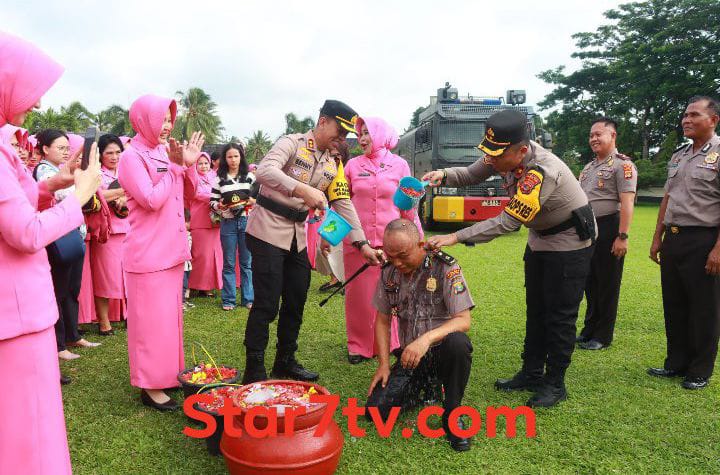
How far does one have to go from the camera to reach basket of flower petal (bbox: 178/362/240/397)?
10.6ft

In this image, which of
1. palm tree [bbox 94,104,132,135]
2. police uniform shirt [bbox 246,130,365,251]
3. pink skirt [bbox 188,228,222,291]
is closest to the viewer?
police uniform shirt [bbox 246,130,365,251]

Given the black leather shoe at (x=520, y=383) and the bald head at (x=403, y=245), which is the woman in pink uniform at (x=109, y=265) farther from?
the black leather shoe at (x=520, y=383)

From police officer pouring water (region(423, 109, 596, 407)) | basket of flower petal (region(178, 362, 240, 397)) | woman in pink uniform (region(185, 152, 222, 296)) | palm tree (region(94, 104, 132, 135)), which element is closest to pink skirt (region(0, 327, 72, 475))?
basket of flower petal (region(178, 362, 240, 397))

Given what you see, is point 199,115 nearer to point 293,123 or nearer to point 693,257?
point 293,123

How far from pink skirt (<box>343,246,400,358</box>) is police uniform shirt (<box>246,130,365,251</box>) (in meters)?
0.90

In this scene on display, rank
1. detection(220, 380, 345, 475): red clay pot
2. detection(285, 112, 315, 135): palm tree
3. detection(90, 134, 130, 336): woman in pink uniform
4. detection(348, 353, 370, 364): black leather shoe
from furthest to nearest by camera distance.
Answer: detection(285, 112, 315, 135): palm tree
detection(90, 134, 130, 336): woman in pink uniform
detection(348, 353, 370, 364): black leather shoe
detection(220, 380, 345, 475): red clay pot

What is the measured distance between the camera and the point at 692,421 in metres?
3.49

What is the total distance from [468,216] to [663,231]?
828cm

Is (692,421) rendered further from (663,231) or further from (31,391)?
(31,391)

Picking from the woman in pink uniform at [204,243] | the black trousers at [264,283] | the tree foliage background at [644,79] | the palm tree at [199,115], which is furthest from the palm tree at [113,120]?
the black trousers at [264,283]

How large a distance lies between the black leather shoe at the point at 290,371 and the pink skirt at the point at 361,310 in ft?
1.95

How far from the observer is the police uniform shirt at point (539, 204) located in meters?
3.37

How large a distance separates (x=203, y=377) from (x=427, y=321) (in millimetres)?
1416

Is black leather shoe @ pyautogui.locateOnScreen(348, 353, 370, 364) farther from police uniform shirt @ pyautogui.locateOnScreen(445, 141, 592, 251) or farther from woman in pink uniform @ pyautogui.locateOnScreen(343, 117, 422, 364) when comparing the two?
police uniform shirt @ pyautogui.locateOnScreen(445, 141, 592, 251)
